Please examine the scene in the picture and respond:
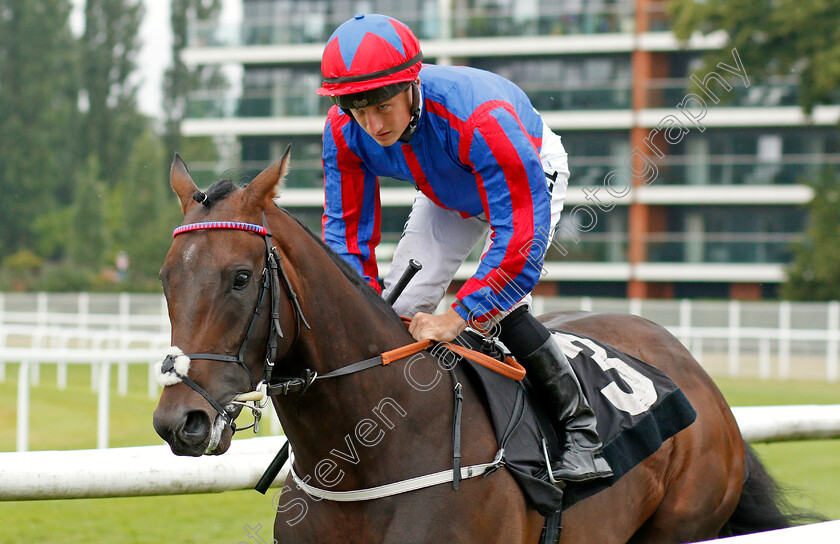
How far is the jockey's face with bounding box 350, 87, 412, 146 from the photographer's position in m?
2.50

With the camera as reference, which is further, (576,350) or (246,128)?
(246,128)

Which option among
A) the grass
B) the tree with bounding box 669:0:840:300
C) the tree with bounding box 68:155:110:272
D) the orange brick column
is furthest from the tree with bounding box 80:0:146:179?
the grass

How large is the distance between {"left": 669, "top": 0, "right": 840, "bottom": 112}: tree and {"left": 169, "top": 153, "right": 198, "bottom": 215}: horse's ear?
17306 mm

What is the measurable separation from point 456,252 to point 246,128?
85.3ft

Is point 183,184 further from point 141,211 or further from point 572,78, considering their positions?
point 141,211

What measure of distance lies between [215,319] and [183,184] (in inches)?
18.5

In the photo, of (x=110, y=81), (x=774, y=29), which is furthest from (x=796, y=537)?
(x=110, y=81)

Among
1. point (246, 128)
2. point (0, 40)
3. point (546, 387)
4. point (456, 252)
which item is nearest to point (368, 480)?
point (546, 387)

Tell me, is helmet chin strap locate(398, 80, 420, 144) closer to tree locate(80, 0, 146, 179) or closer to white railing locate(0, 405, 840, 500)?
white railing locate(0, 405, 840, 500)

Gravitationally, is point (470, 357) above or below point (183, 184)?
below

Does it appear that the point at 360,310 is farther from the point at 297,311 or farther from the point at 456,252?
the point at 456,252

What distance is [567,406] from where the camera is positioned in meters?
2.76

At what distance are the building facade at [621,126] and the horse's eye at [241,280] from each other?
24.3 meters

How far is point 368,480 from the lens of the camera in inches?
92.6
